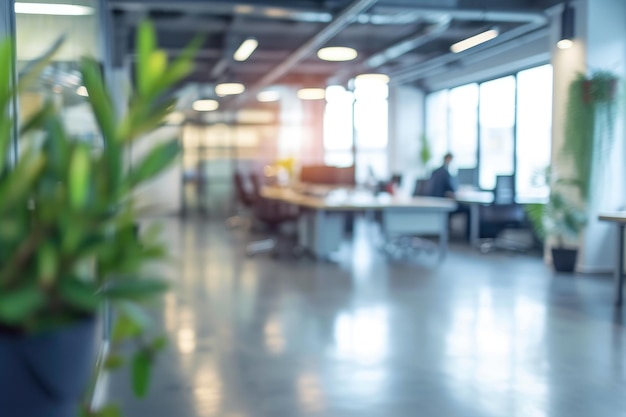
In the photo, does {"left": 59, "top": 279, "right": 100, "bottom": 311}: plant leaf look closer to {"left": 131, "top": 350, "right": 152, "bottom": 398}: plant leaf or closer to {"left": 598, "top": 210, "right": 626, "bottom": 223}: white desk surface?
{"left": 131, "top": 350, "right": 152, "bottom": 398}: plant leaf

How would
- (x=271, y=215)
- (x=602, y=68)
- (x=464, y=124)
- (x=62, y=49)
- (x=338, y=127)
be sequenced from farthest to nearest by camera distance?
(x=338, y=127) < (x=464, y=124) < (x=271, y=215) < (x=602, y=68) < (x=62, y=49)

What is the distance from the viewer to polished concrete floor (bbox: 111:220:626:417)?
10.8ft

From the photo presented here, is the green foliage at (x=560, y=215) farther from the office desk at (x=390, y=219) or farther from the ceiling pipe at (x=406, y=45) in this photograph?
the ceiling pipe at (x=406, y=45)

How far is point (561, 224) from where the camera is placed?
7.63m

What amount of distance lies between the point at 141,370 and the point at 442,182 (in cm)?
1042

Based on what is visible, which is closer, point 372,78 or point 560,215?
point 560,215

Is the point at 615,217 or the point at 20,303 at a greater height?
the point at 20,303

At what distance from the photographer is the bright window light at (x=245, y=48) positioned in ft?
32.6

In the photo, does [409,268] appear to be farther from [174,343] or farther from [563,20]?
[174,343]

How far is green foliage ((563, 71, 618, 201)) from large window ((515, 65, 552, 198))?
8.50 feet

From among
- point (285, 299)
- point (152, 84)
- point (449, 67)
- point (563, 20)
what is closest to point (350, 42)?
point (449, 67)

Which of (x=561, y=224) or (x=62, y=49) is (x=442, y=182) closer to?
(x=561, y=224)

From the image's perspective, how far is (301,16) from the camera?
26.2 feet

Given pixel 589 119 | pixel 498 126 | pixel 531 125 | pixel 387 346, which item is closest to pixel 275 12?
pixel 589 119
